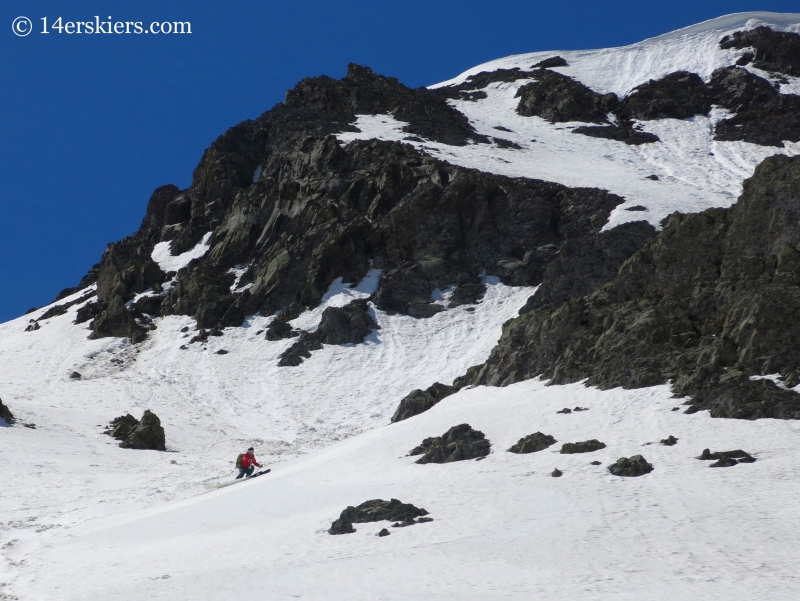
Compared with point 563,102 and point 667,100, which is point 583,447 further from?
point 667,100

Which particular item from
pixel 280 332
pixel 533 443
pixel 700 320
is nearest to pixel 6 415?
pixel 280 332

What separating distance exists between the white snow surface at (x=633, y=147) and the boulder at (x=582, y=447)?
39.0 metres

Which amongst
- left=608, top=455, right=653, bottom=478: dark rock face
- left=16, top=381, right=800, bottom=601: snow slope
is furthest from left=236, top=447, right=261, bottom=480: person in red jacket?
left=608, top=455, right=653, bottom=478: dark rock face

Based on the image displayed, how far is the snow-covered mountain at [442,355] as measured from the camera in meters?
17.0

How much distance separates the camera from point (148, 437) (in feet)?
131

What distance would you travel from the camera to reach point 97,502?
28109 mm

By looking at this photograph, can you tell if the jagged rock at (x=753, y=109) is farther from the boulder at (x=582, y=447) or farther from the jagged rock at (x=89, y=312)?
the boulder at (x=582, y=447)

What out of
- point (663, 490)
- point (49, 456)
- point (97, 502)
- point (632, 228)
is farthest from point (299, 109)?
point (663, 490)

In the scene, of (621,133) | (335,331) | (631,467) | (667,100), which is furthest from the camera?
(667,100)

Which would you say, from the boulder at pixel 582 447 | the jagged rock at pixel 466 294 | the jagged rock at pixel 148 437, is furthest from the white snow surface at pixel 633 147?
the boulder at pixel 582 447

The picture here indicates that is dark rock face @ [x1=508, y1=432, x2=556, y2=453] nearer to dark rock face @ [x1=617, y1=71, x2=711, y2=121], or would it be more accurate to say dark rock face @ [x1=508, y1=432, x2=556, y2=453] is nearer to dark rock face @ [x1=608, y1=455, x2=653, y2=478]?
dark rock face @ [x1=608, y1=455, x2=653, y2=478]

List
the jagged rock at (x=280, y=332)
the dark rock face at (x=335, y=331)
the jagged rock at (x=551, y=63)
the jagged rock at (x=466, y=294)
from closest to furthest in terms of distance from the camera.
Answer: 1. the dark rock face at (x=335, y=331)
2. the jagged rock at (x=280, y=332)
3. the jagged rock at (x=466, y=294)
4. the jagged rock at (x=551, y=63)

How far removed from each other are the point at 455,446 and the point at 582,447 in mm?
4352

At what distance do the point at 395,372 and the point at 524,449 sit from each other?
25980 mm
